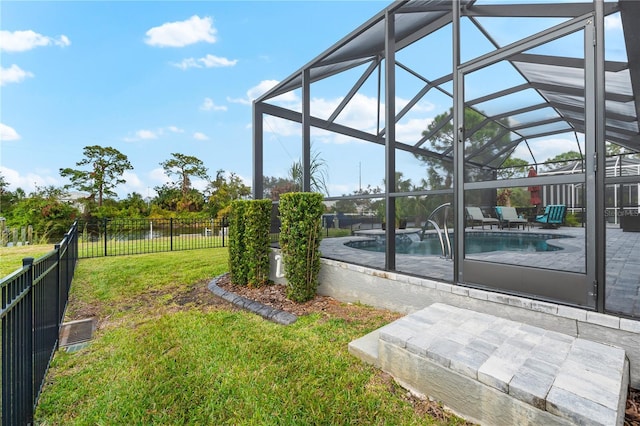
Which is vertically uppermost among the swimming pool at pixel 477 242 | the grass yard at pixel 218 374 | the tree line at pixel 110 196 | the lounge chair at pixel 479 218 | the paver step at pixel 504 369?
the tree line at pixel 110 196

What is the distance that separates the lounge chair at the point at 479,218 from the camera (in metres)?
7.85

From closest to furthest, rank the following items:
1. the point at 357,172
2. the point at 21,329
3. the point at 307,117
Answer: the point at 21,329 < the point at 307,117 < the point at 357,172

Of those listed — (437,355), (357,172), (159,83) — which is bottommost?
(437,355)

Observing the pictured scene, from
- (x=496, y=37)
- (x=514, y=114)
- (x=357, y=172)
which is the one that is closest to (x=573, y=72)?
(x=496, y=37)

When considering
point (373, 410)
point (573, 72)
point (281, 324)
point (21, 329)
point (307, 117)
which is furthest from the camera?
point (307, 117)

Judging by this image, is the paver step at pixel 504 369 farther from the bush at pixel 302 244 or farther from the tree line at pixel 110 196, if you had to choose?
the tree line at pixel 110 196

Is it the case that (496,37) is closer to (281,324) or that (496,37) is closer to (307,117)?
(307,117)

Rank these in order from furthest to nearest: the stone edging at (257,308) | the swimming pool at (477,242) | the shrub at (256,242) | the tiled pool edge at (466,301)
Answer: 1. the swimming pool at (477,242)
2. the shrub at (256,242)
3. the stone edging at (257,308)
4. the tiled pool edge at (466,301)

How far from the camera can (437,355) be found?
6.46 feet

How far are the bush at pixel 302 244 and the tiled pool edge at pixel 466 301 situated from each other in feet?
1.24

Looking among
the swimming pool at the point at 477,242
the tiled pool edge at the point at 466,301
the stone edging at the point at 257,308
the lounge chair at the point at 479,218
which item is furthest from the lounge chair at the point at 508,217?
the stone edging at the point at 257,308

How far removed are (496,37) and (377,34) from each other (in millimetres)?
2043

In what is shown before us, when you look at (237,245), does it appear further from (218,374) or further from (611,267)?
(611,267)

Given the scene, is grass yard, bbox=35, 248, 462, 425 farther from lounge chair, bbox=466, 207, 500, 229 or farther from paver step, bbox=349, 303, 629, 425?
lounge chair, bbox=466, 207, 500, 229
